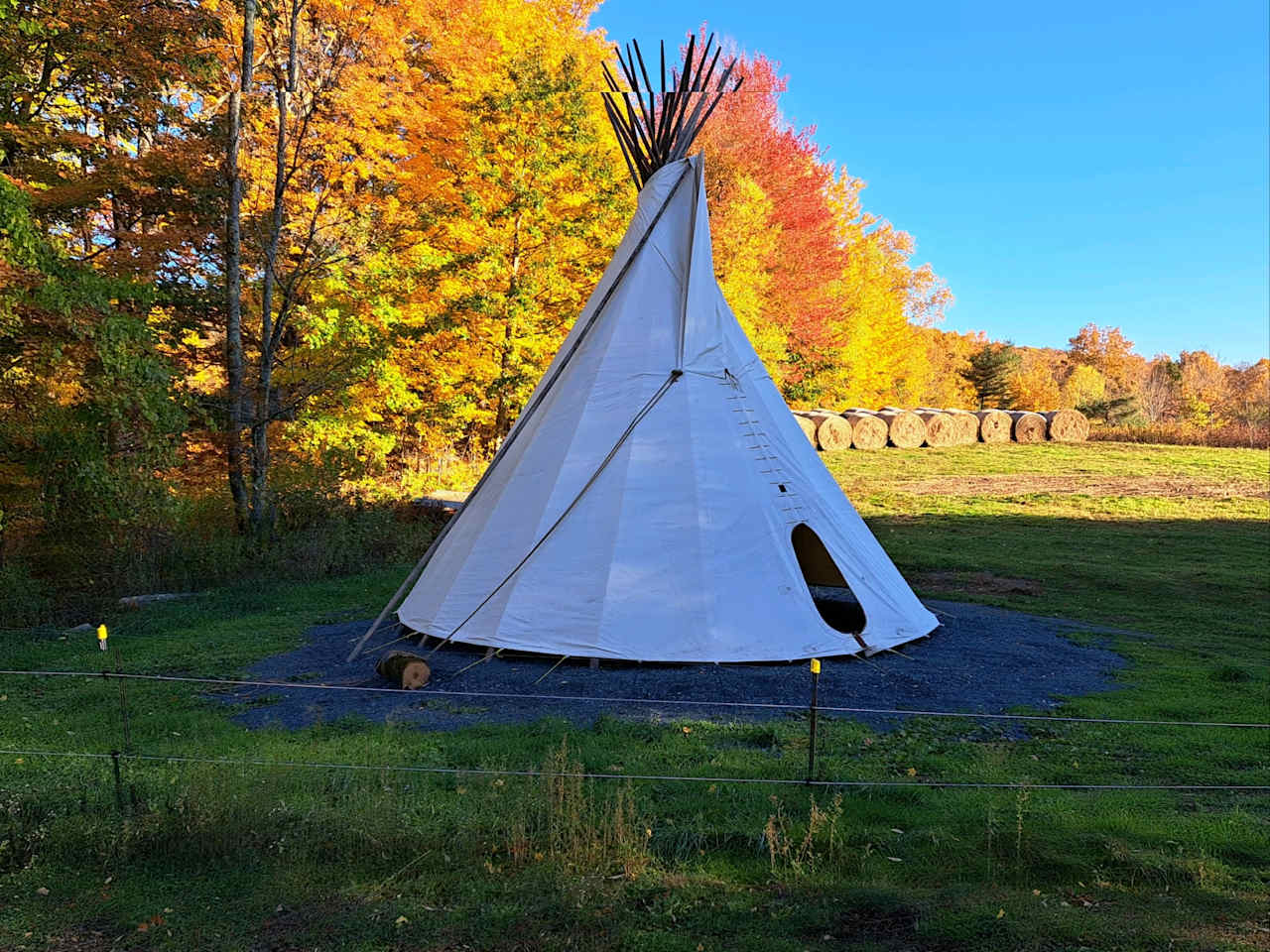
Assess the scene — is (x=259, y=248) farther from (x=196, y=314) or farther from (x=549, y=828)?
(x=549, y=828)

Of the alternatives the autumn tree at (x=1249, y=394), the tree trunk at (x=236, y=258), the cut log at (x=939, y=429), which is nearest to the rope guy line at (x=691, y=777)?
the tree trunk at (x=236, y=258)

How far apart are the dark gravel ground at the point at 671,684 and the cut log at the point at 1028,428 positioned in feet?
88.1

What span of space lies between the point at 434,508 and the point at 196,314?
5.45m

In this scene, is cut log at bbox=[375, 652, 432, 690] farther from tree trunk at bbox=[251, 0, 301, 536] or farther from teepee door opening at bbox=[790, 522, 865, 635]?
tree trunk at bbox=[251, 0, 301, 536]

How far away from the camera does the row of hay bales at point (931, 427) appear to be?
30859 millimetres

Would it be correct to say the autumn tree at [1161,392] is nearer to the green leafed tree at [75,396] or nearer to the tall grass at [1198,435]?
the tall grass at [1198,435]

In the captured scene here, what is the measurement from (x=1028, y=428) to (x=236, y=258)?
95.4 ft

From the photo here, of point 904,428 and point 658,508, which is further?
point 904,428

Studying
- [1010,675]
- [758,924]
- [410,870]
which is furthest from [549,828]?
[1010,675]

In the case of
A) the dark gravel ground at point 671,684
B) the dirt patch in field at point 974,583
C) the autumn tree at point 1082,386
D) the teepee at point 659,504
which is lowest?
the dark gravel ground at point 671,684

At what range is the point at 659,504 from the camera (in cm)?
851

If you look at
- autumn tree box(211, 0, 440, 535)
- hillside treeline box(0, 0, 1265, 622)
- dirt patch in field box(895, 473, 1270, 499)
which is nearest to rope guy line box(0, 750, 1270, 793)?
hillside treeline box(0, 0, 1265, 622)

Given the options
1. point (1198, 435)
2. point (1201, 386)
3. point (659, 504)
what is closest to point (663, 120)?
point (659, 504)

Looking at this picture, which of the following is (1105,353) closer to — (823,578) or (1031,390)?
(1031,390)
